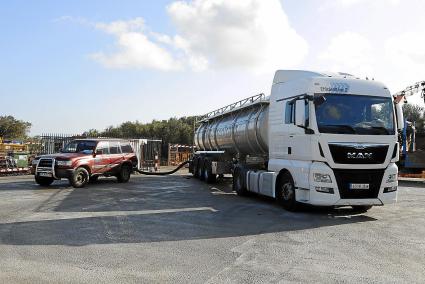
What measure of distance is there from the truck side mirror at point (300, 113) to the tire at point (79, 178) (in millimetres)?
10250

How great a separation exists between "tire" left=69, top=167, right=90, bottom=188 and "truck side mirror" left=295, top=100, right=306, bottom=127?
33.6 feet

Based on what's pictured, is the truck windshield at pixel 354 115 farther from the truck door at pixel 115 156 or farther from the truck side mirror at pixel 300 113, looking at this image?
the truck door at pixel 115 156

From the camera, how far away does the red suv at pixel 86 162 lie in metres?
18.1

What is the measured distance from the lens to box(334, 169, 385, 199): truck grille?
10.9m

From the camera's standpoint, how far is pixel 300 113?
11.3m

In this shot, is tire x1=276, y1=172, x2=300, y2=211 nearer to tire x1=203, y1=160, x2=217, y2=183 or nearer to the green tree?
tire x1=203, y1=160, x2=217, y2=183

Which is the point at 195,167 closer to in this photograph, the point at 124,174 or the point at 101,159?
the point at 124,174

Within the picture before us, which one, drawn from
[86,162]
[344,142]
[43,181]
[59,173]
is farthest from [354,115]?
[43,181]

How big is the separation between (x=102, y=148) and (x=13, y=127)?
171ft

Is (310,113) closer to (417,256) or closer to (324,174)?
(324,174)

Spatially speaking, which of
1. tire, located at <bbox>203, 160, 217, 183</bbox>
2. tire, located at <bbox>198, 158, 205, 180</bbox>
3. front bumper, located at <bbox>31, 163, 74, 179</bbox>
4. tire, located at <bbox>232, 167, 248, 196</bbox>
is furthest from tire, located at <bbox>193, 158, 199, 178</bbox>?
front bumper, located at <bbox>31, 163, 74, 179</bbox>

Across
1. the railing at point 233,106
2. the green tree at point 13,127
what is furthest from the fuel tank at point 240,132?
the green tree at point 13,127

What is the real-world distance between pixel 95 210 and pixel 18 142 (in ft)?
64.2

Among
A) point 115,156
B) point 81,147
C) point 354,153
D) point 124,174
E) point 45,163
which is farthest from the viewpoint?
point 124,174
